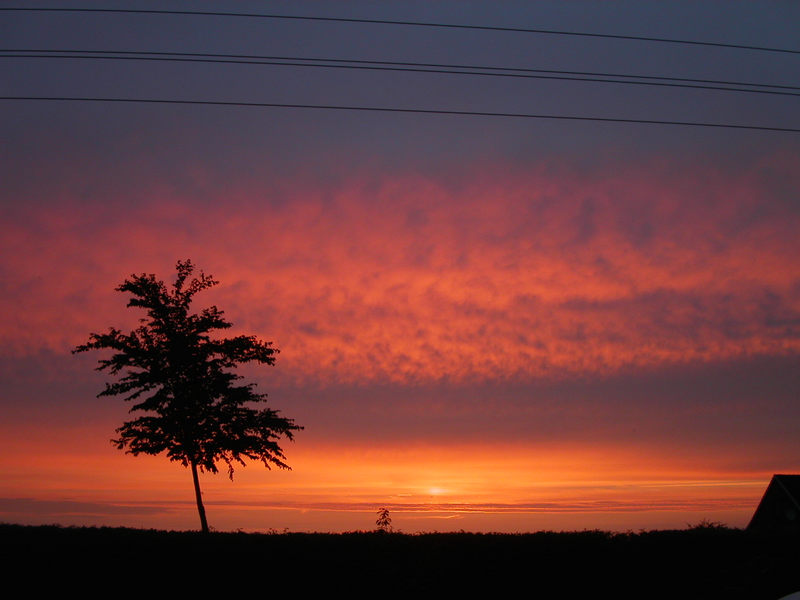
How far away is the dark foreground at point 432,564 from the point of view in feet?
67.5

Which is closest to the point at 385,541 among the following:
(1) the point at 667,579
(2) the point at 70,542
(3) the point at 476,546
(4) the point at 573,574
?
(3) the point at 476,546

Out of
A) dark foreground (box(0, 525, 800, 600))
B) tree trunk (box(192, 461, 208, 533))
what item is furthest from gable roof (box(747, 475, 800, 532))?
tree trunk (box(192, 461, 208, 533))

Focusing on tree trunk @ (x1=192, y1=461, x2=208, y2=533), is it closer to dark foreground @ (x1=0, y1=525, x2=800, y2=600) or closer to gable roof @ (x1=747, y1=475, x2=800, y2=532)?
dark foreground @ (x1=0, y1=525, x2=800, y2=600)

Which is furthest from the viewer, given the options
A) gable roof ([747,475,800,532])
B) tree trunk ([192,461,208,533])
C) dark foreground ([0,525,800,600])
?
gable roof ([747,475,800,532])

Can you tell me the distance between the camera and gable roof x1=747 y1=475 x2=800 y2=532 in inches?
1722

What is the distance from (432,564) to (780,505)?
3228 cm

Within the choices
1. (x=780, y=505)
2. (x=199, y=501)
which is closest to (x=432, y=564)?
(x=199, y=501)

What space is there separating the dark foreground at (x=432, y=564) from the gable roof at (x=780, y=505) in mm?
22446

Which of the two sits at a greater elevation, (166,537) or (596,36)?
(596,36)

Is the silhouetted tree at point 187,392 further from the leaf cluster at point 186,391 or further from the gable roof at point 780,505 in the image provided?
the gable roof at point 780,505

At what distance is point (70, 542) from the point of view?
24719 mm

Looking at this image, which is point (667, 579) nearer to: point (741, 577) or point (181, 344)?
point (741, 577)

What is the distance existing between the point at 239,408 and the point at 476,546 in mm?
11547

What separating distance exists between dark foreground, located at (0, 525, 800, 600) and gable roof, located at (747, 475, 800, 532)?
2245 centimetres
